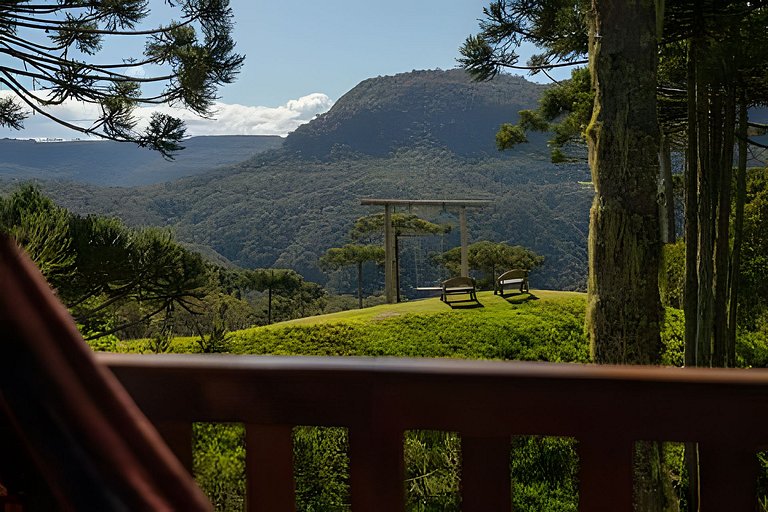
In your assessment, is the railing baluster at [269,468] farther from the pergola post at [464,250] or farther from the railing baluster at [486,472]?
the pergola post at [464,250]

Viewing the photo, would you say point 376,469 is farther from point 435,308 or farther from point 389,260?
point 389,260

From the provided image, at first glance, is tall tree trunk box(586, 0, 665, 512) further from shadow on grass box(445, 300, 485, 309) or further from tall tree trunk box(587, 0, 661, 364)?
shadow on grass box(445, 300, 485, 309)

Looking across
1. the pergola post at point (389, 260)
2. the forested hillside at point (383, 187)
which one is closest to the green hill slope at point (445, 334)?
the pergola post at point (389, 260)

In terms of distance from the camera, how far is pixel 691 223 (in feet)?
13.5

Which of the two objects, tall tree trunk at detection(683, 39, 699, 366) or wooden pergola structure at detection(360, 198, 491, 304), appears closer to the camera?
tall tree trunk at detection(683, 39, 699, 366)

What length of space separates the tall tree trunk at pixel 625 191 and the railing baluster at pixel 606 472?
8.88ft

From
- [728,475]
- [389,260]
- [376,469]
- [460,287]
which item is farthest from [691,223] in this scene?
[389,260]

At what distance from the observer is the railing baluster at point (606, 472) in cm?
57

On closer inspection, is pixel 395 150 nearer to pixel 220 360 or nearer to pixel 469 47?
pixel 469 47

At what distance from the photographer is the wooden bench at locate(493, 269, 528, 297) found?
10.2m

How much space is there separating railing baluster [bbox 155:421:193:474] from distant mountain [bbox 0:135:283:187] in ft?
83.0

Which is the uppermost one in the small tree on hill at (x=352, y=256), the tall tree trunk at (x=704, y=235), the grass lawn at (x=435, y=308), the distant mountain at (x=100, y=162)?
the distant mountain at (x=100, y=162)

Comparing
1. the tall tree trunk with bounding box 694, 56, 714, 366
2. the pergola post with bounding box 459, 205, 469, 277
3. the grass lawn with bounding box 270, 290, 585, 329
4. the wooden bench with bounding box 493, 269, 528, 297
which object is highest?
the tall tree trunk with bounding box 694, 56, 714, 366

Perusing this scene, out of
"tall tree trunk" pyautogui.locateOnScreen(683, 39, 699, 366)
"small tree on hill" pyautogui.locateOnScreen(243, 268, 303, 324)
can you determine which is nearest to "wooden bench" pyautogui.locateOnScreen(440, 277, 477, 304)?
"tall tree trunk" pyautogui.locateOnScreen(683, 39, 699, 366)
